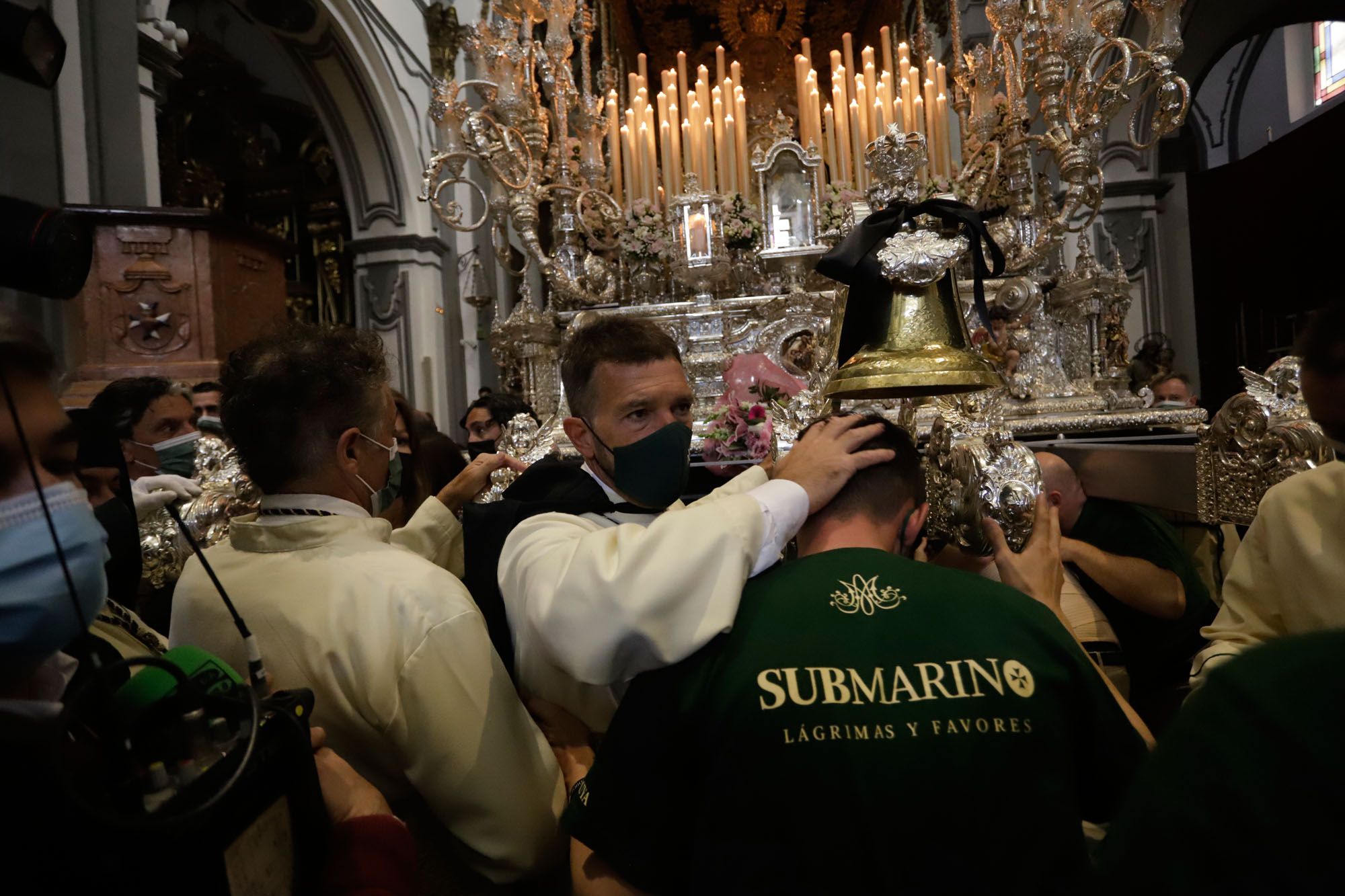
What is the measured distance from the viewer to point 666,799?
132cm

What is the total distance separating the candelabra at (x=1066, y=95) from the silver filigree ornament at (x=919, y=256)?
8.74ft

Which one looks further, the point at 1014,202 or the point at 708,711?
the point at 1014,202

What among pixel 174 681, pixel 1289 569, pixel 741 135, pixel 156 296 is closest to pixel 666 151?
pixel 741 135

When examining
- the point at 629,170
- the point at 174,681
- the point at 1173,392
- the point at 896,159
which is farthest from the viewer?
the point at 1173,392

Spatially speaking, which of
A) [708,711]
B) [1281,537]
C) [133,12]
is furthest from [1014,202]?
[133,12]

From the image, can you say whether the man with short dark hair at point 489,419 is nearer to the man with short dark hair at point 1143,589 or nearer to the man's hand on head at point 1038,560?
the man with short dark hair at point 1143,589

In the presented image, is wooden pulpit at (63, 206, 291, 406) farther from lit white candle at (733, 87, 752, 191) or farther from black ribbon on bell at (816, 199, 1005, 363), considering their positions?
black ribbon on bell at (816, 199, 1005, 363)

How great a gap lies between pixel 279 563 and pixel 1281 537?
2.11 metres

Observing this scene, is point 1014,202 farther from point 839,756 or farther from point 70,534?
point 70,534

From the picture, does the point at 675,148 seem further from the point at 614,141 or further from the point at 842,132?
the point at 842,132

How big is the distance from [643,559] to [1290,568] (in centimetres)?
148

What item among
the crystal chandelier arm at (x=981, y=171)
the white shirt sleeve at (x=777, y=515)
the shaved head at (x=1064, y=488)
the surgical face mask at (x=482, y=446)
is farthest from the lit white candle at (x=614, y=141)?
the white shirt sleeve at (x=777, y=515)

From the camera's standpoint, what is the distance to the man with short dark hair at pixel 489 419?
530cm

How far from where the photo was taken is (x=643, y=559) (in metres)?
1.25
